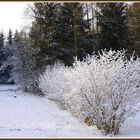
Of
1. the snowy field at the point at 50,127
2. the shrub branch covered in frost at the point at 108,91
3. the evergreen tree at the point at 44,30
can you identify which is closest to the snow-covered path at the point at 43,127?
A: the snowy field at the point at 50,127

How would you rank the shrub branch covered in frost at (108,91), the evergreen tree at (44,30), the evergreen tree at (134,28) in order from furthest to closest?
1. the evergreen tree at (134,28)
2. the evergreen tree at (44,30)
3. the shrub branch covered in frost at (108,91)

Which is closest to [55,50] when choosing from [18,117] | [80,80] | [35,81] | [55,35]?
[55,35]

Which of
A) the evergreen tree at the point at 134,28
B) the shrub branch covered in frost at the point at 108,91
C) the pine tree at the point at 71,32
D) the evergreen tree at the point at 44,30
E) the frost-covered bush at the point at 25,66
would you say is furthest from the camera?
the pine tree at the point at 71,32

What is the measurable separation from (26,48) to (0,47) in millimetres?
20192

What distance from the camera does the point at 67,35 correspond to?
30344 millimetres

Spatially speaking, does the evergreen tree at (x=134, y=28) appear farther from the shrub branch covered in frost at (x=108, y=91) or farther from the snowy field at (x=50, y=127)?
the shrub branch covered in frost at (x=108, y=91)

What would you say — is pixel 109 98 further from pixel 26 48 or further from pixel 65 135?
pixel 26 48

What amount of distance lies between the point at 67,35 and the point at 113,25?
3920 millimetres

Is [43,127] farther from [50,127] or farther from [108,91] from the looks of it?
[108,91]

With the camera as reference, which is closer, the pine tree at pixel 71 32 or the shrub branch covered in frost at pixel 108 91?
the shrub branch covered in frost at pixel 108 91

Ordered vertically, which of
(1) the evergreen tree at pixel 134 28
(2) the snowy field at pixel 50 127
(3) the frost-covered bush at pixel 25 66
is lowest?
(3) the frost-covered bush at pixel 25 66

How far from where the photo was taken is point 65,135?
959cm

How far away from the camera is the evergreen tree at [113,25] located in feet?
99.2

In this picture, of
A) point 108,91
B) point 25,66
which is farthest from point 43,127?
point 25,66
